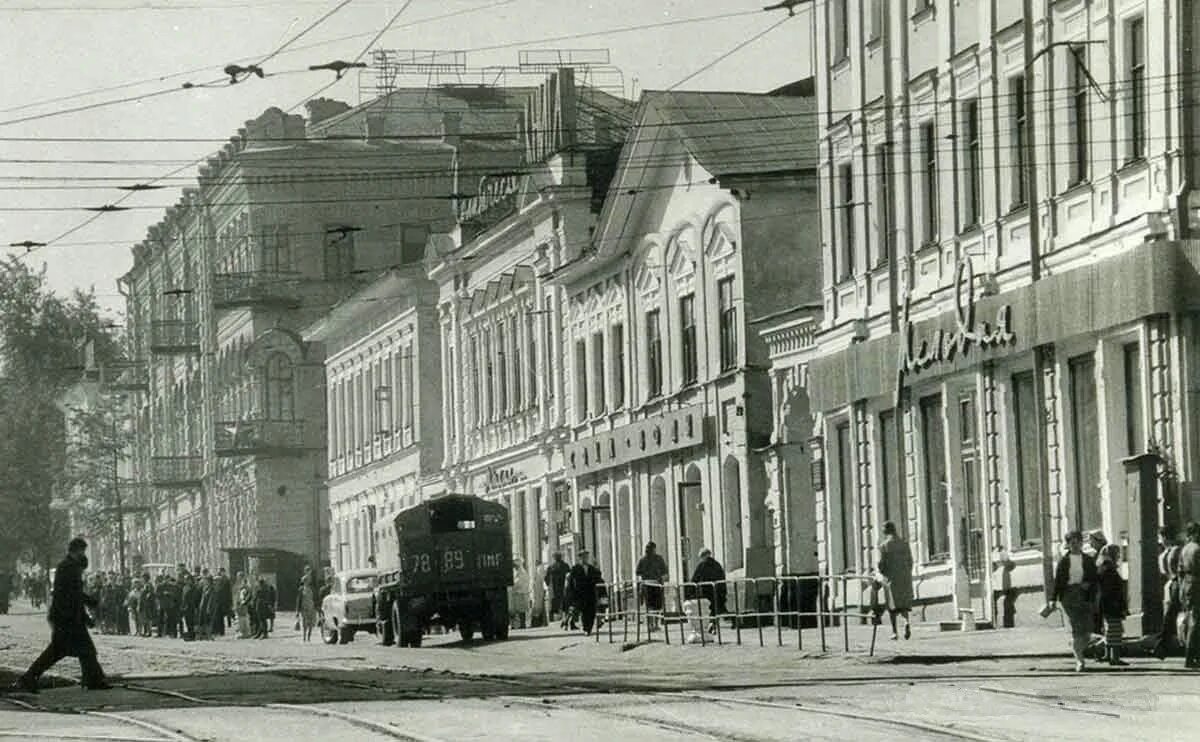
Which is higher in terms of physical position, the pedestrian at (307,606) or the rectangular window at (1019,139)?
the rectangular window at (1019,139)

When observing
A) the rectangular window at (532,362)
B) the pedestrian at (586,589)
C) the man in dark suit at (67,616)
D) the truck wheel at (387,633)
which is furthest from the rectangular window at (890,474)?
the rectangular window at (532,362)

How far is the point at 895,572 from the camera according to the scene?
33.8 m

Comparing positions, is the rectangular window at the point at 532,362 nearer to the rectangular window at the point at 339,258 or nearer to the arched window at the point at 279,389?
Answer: the rectangular window at the point at 339,258

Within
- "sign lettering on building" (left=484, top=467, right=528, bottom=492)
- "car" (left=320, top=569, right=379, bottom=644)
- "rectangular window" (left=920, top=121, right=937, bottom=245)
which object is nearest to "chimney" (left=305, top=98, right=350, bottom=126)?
"sign lettering on building" (left=484, top=467, right=528, bottom=492)

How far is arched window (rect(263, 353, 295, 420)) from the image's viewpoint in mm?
87062

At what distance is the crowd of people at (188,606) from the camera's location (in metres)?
61.0

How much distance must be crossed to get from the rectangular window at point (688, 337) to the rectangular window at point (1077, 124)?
1659 cm

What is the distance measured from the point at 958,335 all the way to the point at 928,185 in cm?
294

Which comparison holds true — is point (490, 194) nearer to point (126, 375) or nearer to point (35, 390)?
point (35, 390)

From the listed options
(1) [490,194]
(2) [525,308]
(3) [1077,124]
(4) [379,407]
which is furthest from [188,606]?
(3) [1077,124]

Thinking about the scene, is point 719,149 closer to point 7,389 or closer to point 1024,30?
point 1024,30

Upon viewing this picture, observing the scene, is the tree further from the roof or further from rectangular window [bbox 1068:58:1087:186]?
rectangular window [bbox 1068:58:1087:186]

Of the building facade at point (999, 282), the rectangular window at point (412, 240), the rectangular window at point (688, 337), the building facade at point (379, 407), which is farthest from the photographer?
the rectangular window at point (412, 240)

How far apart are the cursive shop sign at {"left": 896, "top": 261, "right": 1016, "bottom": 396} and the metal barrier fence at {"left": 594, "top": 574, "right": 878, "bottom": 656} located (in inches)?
127
